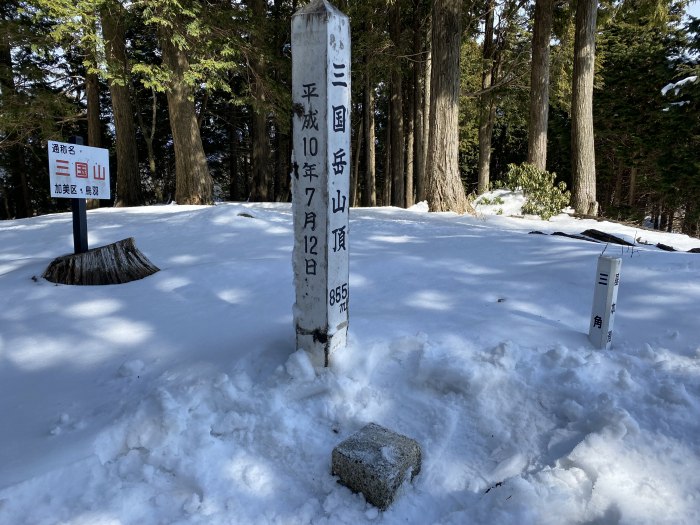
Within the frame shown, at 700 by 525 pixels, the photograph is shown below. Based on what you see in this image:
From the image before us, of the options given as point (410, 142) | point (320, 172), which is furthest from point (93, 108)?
point (320, 172)

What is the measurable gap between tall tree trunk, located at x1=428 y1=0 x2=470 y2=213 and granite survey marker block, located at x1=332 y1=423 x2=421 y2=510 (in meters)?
8.42

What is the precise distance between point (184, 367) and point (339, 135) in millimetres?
1743

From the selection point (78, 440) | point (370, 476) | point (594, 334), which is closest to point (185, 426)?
point (78, 440)

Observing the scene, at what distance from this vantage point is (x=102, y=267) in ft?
13.5

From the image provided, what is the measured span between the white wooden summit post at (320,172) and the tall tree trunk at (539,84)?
10.5m

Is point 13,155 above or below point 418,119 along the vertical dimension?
below

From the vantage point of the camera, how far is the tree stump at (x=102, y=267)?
3996 mm

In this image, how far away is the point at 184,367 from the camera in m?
2.75

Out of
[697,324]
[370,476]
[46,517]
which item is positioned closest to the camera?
[46,517]

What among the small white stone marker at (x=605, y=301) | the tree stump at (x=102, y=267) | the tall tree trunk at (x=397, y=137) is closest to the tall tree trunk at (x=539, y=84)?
the tall tree trunk at (x=397, y=137)

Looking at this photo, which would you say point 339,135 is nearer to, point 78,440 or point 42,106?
point 78,440

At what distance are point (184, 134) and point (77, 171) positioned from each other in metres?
7.82

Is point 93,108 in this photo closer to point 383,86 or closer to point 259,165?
point 259,165

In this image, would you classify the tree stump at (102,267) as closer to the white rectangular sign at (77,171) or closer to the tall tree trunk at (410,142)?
the white rectangular sign at (77,171)
